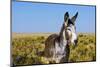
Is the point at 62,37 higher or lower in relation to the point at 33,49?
higher

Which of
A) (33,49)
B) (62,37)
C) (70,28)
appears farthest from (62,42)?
(33,49)

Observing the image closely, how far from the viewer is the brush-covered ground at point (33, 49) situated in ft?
9.73

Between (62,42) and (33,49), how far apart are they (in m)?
0.41

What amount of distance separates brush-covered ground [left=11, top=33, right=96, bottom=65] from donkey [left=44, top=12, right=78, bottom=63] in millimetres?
60

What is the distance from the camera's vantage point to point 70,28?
3.26m

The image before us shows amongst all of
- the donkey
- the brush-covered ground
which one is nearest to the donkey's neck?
Answer: the donkey

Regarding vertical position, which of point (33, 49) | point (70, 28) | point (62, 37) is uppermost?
point (70, 28)

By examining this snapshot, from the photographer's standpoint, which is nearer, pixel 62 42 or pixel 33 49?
pixel 33 49

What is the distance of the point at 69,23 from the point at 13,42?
0.80 meters

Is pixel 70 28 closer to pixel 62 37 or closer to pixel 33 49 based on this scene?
pixel 62 37

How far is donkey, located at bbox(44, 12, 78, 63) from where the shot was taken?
3143 millimetres

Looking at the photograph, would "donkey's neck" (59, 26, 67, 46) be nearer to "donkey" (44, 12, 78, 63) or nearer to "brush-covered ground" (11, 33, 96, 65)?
"donkey" (44, 12, 78, 63)
